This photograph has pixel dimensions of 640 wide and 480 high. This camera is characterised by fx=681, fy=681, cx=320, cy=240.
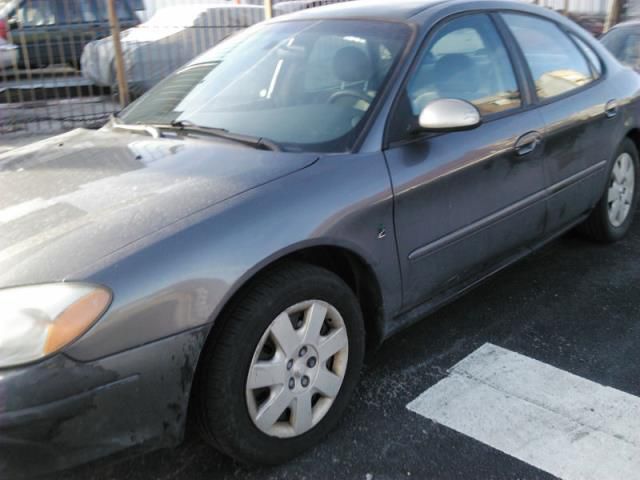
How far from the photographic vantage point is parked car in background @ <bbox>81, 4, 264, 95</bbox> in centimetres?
810

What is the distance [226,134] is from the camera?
2.85 meters

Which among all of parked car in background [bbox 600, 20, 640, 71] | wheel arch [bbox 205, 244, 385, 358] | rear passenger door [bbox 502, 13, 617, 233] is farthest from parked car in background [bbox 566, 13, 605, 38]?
wheel arch [bbox 205, 244, 385, 358]

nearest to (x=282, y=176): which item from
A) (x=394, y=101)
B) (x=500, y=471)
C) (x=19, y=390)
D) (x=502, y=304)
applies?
(x=394, y=101)

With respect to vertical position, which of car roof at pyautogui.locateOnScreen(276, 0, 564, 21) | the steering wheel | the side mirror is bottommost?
the side mirror

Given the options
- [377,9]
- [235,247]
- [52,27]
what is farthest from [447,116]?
[52,27]

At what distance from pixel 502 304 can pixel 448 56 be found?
1.38m

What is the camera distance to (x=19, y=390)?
1.81 m

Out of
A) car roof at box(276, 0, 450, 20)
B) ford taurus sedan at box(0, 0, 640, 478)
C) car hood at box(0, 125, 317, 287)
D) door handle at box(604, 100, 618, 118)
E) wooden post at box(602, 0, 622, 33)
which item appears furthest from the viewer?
wooden post at box(602, 0, 622, 33)

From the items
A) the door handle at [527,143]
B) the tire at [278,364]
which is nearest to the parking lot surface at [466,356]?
the tire at [278,364]

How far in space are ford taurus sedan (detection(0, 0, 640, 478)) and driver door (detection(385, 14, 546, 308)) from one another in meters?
0.01

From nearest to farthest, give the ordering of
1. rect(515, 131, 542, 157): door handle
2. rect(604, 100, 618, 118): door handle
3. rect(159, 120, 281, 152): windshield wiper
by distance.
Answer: rect(159, 120, 281, 152): windshield wiper < rect(515, 131, 542, 157): door handle < rect(604, 100, 618, 118): door handle

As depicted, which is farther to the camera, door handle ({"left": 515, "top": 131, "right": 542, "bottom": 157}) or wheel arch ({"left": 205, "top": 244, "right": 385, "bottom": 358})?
door handle ({"left": 515, "top": 131, "right": 542, "bottom": 157})

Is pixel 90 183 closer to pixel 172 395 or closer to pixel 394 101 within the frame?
pixel 172 395

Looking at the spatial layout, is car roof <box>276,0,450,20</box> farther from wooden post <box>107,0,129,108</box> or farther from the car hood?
wooden post <box>107,0,129,108</box>
